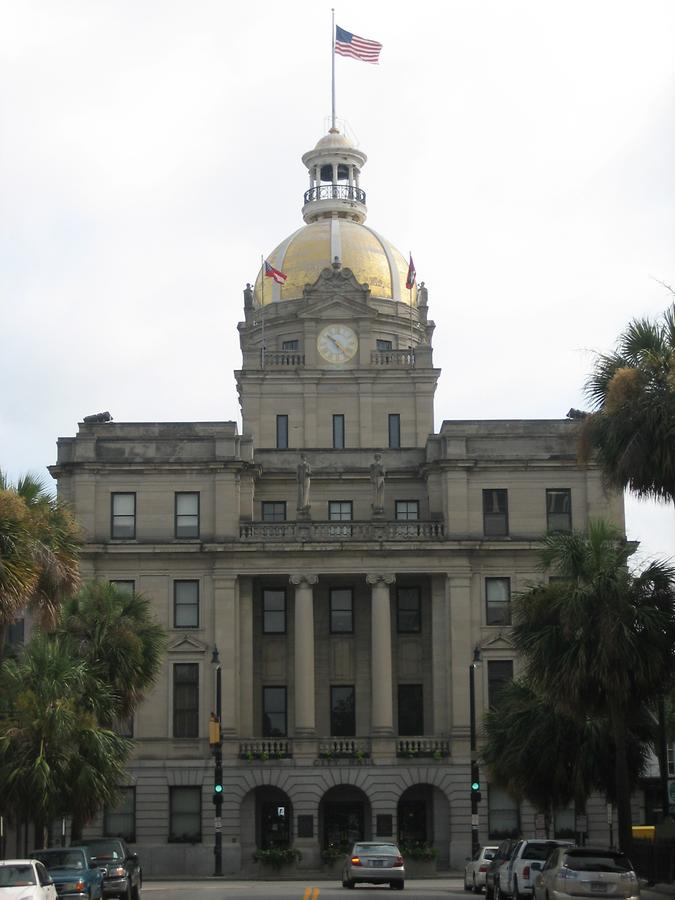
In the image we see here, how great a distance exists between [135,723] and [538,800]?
23.7m

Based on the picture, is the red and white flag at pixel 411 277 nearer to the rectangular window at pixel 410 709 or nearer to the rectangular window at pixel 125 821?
the rectangular window at pixel 410 709

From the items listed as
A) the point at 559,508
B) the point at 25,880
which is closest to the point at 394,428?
the point at 559,508

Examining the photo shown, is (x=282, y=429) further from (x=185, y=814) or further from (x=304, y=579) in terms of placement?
(x=185, y=814)

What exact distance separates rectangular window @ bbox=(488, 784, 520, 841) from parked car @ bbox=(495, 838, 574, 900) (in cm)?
2957

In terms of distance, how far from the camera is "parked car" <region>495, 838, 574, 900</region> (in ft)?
126

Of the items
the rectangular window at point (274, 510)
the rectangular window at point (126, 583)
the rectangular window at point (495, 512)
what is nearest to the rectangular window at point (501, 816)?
the rectangular window at point (495, 512)

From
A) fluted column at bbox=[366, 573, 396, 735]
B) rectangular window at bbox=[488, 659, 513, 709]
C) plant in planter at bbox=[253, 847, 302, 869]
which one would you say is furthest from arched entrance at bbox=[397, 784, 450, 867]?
rectangular window at bbox=[488, 659, 513, 709]

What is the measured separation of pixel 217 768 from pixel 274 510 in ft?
53.0

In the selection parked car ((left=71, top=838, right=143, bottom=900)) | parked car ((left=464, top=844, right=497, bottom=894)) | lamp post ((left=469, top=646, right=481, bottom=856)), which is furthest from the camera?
lamp post ((left=469, top=646, right=481, bottom=856))

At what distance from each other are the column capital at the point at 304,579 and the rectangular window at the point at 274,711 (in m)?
5.40

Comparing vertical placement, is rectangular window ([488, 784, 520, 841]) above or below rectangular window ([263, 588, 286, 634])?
below

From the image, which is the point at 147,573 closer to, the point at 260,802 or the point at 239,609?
the point at 239,609

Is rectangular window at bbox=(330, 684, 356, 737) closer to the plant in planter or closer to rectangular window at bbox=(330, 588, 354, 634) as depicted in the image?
rectangular window at bbox=(330, 588, 354, 634)

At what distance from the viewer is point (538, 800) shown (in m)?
52.9
